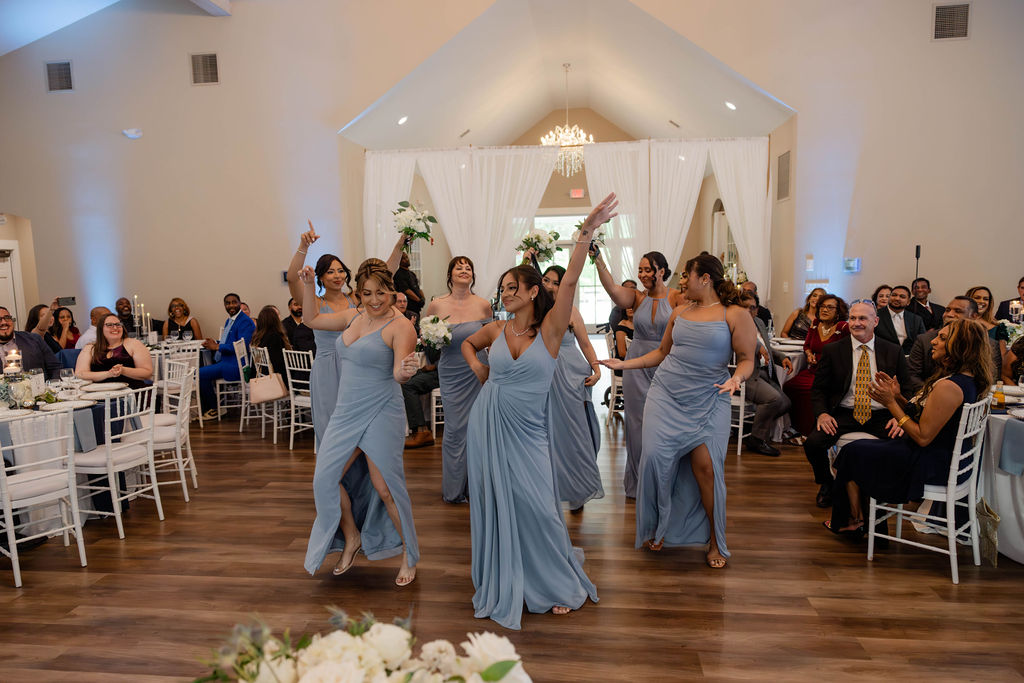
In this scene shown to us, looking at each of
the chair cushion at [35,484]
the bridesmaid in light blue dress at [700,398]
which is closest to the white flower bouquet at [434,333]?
the bridesmaid in light blue dress at [700,398]

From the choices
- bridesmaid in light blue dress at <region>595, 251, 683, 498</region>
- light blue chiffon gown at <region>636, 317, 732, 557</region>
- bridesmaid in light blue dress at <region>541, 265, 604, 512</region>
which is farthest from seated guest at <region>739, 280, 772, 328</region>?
light blue chiffon gown at <region>636, 317, 732, 557</region>

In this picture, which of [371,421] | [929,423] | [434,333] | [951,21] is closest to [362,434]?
[371,421]

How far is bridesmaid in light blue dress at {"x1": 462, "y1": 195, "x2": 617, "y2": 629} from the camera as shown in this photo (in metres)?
3.14

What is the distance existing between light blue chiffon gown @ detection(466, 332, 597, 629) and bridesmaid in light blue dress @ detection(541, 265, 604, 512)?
1259 millimetres

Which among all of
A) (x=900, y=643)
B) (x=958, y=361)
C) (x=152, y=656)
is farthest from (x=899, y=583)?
(x=152, y=656)

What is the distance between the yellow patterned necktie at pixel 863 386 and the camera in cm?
432

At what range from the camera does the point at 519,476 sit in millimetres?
3158

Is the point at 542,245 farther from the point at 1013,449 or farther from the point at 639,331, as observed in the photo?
the point at 1013,449

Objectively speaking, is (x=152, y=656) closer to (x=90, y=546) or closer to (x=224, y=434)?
(x=90, y=546)

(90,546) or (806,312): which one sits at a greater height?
(806,312)

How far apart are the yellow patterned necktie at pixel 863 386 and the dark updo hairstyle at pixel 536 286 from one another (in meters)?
2.36

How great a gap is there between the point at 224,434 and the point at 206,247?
3412 mm

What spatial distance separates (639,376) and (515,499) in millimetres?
1986

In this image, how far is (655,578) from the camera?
3623mm
